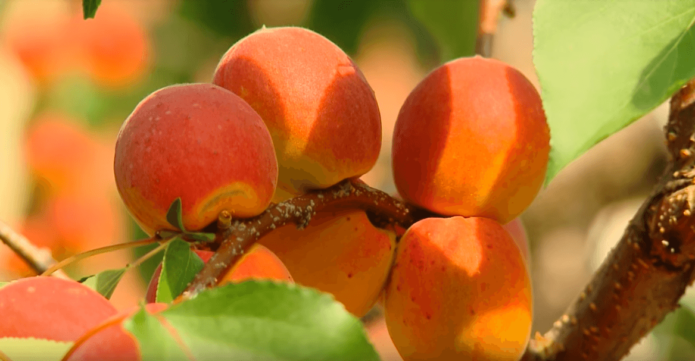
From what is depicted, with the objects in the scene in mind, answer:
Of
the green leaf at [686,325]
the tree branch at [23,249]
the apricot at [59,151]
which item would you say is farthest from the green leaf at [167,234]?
the apricot at [59,151]

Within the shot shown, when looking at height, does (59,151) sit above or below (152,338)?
below

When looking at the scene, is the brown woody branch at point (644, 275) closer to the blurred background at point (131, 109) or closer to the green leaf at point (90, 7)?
the green leaf at point (90, 7)

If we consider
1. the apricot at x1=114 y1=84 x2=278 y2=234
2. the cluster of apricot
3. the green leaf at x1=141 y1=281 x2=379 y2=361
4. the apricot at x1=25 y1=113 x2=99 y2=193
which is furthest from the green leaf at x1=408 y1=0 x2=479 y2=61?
the apricot at x1=25 y1=113 x2=99 y2=193

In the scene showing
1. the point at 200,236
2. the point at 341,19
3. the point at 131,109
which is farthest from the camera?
the point at 131,109

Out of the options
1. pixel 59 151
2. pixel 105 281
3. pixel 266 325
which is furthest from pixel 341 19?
pixel 266 325

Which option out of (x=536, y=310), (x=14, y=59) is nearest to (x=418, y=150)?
(x=536, y=310)

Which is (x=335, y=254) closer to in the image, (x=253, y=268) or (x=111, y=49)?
(x=253, y=268)

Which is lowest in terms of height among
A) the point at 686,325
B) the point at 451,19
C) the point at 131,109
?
the point at 686,325
